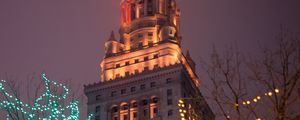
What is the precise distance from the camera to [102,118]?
86.7 m

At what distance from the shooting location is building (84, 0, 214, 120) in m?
84.9

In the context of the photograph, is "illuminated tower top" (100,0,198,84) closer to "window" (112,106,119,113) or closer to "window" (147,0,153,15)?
"window" (147,0,153,15)

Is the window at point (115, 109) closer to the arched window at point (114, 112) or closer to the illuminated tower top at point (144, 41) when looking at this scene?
the arched window at point (114, 112)

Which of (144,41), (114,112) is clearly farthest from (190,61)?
(114,112)

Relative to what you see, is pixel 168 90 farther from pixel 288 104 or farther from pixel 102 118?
pixel 288 104

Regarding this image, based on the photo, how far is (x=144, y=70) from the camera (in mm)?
88438

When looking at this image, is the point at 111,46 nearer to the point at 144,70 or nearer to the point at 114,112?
the point at 144,70

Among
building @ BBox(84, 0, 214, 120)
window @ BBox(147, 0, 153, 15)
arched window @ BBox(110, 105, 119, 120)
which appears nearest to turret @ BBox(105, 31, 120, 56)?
building @ BBox(84, 0, 214, 120)

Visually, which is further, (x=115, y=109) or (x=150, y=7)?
(x=150, y=7)

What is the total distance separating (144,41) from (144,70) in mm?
7793

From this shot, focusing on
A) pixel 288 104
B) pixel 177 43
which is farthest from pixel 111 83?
pixel 288 104

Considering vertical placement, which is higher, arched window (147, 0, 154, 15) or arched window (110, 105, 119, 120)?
arched window (147, 0, 154, 15)

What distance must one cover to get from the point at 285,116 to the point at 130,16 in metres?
75.4

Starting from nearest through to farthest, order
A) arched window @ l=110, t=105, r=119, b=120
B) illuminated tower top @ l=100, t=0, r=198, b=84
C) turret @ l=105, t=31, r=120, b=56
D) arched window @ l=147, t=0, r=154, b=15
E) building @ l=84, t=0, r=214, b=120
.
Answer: building @ l=84, t=0, r=214, b=120
arched window @ l=110, t=105, r=119, b=120
illuminated tower top @ l=100, t=0, r=198, b=84
turret @ l=105, t=31, r=120, b=56
arched window @ l=147, t=0, r=154, b=15
